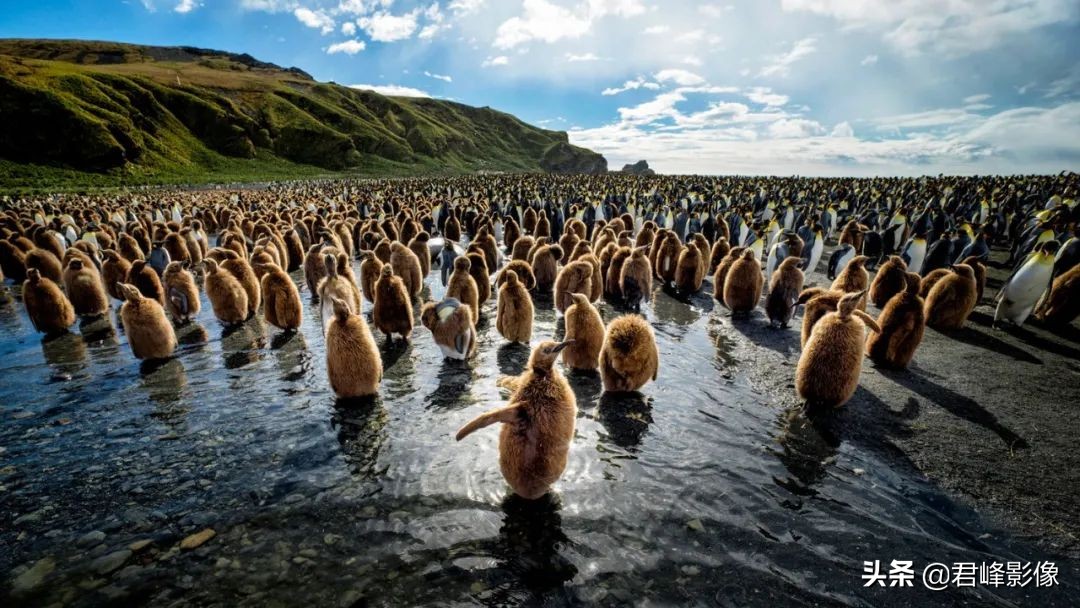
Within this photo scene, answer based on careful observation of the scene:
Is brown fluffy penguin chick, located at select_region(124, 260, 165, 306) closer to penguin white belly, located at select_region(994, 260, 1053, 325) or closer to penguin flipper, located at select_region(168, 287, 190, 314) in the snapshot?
penguin flipper, located at select_region(168, 287, 190, 314)

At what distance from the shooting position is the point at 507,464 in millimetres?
4332

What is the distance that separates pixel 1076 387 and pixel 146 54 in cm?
23549

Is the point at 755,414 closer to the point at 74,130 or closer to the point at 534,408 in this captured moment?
the point at 534,408

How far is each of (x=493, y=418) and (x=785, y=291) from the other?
8073 mm

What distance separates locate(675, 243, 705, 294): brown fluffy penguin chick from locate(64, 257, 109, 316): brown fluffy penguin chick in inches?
535

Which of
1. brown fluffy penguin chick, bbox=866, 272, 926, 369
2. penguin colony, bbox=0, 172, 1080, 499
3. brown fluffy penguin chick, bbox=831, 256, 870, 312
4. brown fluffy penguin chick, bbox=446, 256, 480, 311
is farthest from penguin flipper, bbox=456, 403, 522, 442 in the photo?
brown fluffy penguin chick, bbox=831, 256, 870, 312

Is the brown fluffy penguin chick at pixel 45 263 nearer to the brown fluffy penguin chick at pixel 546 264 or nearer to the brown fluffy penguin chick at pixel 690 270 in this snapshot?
the brown fluffy penguin chick at pixel 546 264

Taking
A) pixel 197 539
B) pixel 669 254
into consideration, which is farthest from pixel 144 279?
pixel 669 254

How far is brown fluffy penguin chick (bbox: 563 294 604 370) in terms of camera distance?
23.4ft

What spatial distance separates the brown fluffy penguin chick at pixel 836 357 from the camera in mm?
5797

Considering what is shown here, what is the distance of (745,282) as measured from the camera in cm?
1047

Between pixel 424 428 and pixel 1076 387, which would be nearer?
pixel 424 428

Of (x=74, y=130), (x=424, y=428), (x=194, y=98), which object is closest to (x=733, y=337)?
(x=424, y=428)

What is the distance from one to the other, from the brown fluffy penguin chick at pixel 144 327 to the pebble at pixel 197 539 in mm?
5084
